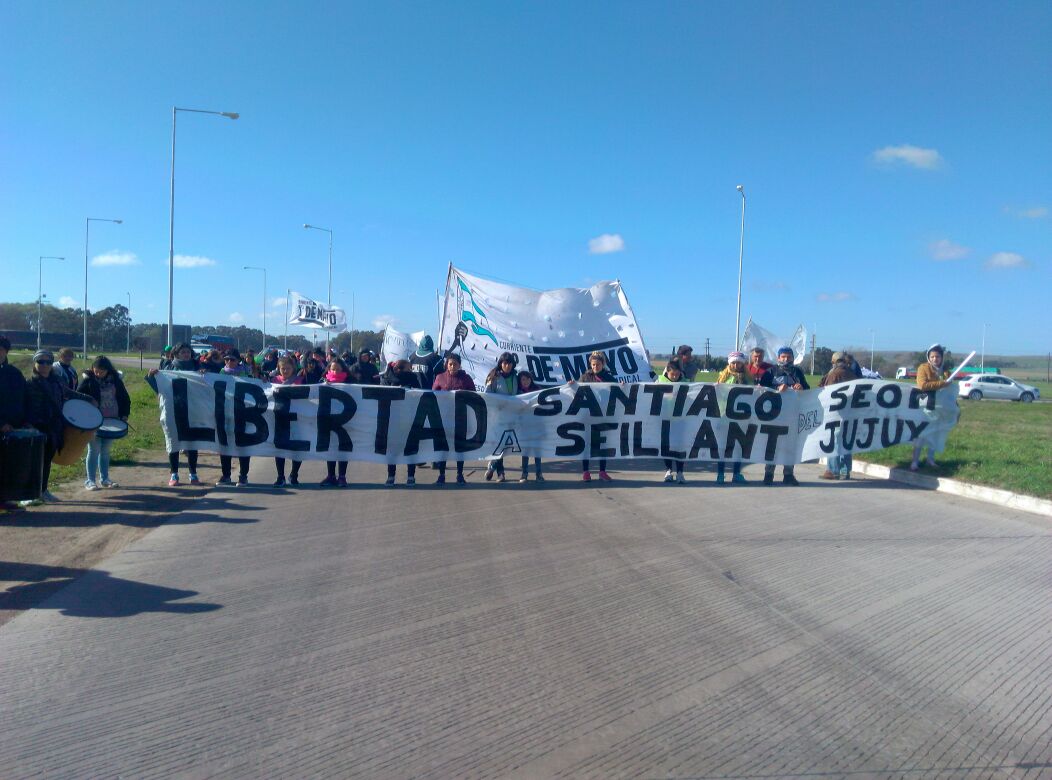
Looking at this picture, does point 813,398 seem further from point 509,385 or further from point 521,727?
point 521,727

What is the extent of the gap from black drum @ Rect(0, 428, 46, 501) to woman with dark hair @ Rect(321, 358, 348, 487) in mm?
3539

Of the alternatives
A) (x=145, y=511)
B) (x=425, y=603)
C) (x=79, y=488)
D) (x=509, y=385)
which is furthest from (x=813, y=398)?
(x=79, y=488)

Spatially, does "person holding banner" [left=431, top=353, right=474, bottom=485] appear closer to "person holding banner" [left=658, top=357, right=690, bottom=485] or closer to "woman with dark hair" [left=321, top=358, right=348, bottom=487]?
"woman with dark hair" [left=321, top=358, right=348, bottom=487]

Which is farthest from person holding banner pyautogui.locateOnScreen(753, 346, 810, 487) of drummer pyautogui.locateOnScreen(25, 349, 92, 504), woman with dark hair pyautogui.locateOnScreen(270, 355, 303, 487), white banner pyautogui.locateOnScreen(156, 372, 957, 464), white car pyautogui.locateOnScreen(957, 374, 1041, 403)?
white car pyautogui.locateOnScreen(957, 374, 1041, 403)

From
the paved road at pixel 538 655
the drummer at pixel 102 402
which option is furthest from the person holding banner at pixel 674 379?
the drummer at pixel 102 402

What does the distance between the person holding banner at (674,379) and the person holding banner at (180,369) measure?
6655 millimetres

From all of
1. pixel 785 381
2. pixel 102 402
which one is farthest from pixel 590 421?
pixel 102 402

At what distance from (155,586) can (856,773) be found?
5.05m

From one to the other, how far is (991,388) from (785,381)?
37010 millimetres

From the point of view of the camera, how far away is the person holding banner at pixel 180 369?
11.1m

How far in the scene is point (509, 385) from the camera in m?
12.5

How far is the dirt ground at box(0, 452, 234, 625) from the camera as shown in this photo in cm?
643

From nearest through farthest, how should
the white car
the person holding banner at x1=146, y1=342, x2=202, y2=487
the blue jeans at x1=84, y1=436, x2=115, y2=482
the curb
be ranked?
the curb < the blue jeans at x1=84, y1=436, x2=115, y2=482 < the person holding banner at x1=146, y1=342, x2=202, y2=487 < the white car

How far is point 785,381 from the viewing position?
41.4 ft
